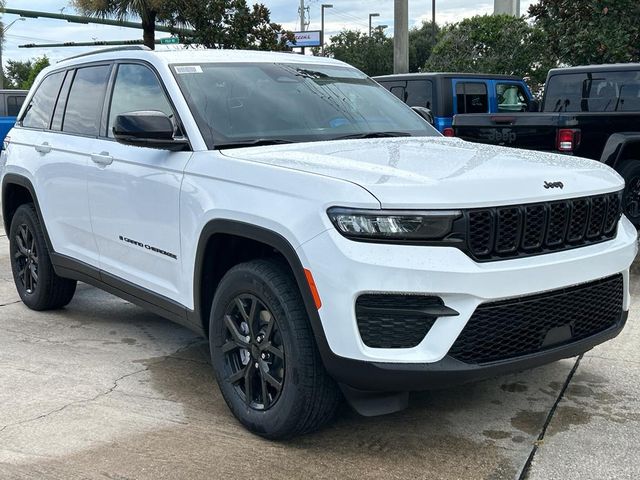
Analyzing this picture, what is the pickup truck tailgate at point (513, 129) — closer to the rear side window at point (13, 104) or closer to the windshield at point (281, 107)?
the windshield at point (281, 107)

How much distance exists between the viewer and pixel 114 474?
3.35m

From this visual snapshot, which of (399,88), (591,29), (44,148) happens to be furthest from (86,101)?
(591,29)

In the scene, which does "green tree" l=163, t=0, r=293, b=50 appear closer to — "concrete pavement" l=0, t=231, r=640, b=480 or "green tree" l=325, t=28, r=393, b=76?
"concrete pavement" l=0, t=231, r=640, b=480

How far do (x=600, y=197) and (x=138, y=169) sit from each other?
2.45 metres

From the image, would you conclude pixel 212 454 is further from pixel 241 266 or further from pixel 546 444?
pixel 546 444

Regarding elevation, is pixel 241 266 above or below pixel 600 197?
below

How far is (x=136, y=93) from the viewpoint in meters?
4.71

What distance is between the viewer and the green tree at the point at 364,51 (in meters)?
62.1

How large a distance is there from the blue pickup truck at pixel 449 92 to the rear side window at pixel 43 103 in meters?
6.30

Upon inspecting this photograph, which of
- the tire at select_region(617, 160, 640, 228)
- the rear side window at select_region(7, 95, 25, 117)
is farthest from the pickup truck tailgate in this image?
the rear side window at select_region(7, 95, 25, 117)

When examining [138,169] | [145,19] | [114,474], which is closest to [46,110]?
[138,169]

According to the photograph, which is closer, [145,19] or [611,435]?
[611,435]

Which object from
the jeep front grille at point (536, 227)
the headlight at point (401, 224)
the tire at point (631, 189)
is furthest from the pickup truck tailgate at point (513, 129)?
the headlight at point (401, 224)

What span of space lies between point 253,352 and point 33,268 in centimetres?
302
